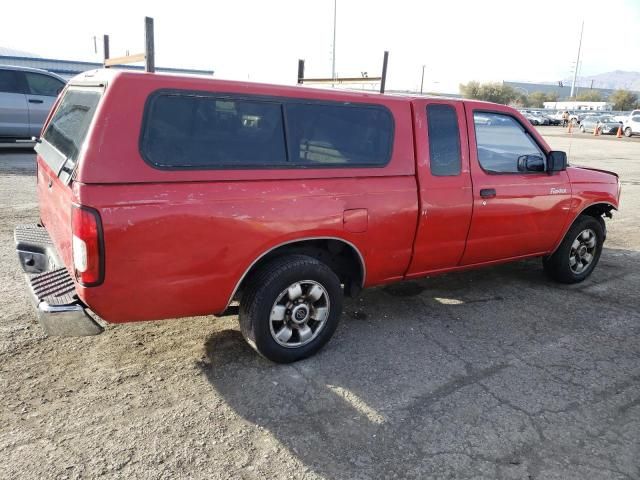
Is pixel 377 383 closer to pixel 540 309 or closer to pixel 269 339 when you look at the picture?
pixel 269 339

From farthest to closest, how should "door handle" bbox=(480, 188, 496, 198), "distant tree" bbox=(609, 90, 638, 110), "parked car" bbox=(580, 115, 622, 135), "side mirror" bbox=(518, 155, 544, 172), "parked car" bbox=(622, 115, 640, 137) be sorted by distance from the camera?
"distant tree" bbox=(609, 90, 638, 110) → "parked car" bbox=(580, 115, 622, 135) → "parked car" bbox=(622, 115, 640, 137) → "side mirror" bbox=(518, 155, 544, 172) → "door handle" bbox=(480, 188, 496, 198)

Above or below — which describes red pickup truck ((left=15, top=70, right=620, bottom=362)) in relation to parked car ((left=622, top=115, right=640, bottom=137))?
below

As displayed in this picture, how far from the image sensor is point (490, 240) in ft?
15.2

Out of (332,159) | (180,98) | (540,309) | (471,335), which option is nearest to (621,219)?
(540,309)

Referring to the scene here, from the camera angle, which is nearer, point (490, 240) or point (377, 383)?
point (377, 383)

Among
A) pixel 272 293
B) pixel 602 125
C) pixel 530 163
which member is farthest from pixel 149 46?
pixel 602 125

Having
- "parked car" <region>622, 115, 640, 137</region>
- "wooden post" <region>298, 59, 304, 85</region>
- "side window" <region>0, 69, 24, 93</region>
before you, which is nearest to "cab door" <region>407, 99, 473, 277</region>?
"wooden post" <region>298, 59, 304, 85</region>

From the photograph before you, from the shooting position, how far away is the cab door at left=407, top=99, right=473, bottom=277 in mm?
4051

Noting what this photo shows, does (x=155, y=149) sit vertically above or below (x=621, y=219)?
above

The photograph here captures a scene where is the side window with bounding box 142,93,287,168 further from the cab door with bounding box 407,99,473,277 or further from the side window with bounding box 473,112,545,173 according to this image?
the side window with bounding box 473,112,545,173

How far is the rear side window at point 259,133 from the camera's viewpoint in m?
2.98

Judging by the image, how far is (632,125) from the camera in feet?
115

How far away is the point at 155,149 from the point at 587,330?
12.2 feet

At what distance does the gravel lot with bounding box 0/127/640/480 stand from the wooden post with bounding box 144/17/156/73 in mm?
1949
